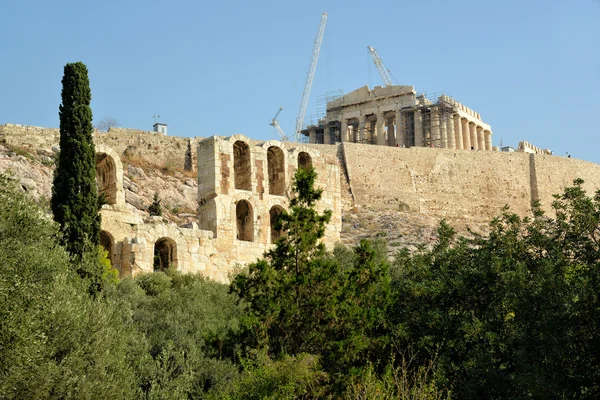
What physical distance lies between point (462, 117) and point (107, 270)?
147 feet

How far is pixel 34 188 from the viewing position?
1594 inches

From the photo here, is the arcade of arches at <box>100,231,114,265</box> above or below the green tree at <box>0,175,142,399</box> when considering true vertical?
above

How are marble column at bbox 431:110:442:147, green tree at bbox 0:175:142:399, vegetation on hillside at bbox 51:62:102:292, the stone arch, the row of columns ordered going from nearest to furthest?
green tree at bbox 0:175:142:399, vegetation on hillside at bbox 51:62:102:292, the stone arch, the row of columns, marble column at bbox 431:110:442:147

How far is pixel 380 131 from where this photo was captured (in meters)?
67.0

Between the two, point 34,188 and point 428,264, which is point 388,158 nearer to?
point 34,188

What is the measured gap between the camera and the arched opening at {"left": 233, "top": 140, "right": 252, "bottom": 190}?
3645 centimetres

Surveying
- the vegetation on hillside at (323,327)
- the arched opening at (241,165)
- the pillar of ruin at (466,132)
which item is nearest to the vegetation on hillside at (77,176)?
the vegetation on hillside at (323,327)

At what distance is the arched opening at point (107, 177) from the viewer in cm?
3350

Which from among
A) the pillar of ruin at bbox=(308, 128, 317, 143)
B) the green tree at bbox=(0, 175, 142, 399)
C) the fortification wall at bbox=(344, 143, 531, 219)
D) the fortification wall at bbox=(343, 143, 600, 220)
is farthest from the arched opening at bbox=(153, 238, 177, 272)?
the pillar of ruin at bbox=(308, 128, 317, 143)

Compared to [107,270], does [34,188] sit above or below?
above

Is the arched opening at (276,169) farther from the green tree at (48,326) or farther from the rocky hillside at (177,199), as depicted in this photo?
the green tree at (48,326)

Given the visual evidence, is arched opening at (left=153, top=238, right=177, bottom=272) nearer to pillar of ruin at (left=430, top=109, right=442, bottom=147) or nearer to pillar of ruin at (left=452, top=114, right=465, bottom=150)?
pillar of ruin at (left=430, top=109, right=442, bottom=147)

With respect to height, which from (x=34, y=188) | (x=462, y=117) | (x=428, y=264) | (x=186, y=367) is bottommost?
(x=186, y=367)

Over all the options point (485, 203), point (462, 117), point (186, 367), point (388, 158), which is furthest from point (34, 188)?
point (462, 117)
